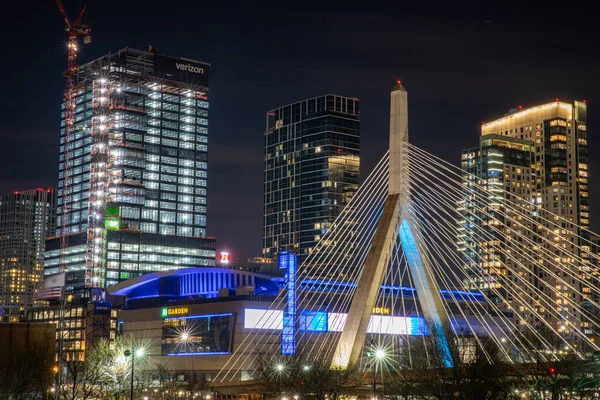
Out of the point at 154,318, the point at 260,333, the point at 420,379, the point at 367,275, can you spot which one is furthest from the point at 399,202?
the point at 154,318

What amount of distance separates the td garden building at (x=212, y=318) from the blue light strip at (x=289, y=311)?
0.24 m

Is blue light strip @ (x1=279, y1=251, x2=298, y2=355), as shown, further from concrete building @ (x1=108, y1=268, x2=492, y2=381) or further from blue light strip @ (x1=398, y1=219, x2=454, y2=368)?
blue light strip @ (x1=398, y1=219, x2=454, y2=368)

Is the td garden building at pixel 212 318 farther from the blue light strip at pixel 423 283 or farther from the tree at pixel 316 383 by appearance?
the blue light strip at pixel 423 283

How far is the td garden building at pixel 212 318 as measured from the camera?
423 ft

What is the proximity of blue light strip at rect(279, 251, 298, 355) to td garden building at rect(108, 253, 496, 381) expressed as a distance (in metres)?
0.24

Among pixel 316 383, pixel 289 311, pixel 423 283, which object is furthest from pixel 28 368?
pixel 289 311

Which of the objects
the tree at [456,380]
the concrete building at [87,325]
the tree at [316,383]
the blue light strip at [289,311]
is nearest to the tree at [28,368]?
the tree at [316,383]

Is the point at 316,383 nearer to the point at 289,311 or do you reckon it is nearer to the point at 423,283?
the point at 423,283

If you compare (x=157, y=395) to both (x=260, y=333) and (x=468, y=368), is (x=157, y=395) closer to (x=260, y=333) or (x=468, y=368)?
(x=468, y=368)

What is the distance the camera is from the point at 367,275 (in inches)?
2594

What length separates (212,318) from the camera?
133375 millimetres

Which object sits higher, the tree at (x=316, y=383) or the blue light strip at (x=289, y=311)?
the blue light strip at (x=289, y=311)

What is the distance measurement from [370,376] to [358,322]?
588 inches

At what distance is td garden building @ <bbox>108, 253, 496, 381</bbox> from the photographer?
12900cm
